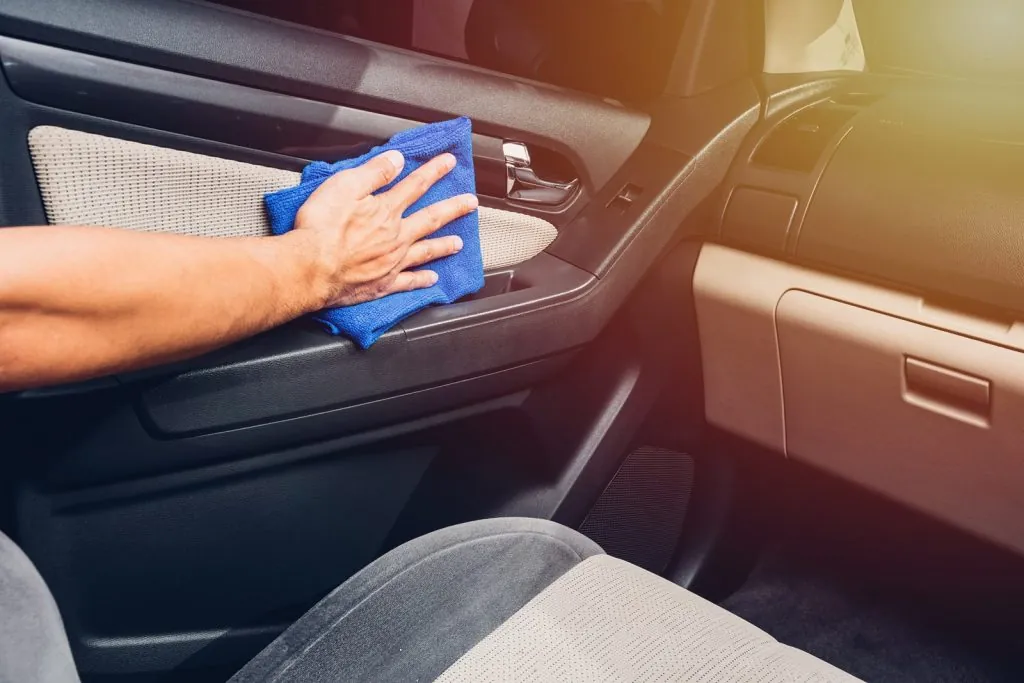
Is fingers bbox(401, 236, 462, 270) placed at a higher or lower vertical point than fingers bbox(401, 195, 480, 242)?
lower

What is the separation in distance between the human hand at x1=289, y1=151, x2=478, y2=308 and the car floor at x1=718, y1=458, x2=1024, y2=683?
0.63m

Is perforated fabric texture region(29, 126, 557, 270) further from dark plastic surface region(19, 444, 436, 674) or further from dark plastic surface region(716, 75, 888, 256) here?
dark plastic surface region(716, 75, 888, 256)

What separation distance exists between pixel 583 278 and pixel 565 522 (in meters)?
0.35

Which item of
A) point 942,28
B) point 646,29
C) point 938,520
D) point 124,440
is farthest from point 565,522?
point 942,28

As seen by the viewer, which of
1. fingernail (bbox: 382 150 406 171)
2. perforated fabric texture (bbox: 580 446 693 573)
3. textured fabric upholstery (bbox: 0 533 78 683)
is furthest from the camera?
perforated fabric texture (bbox: 580 446 693 573)

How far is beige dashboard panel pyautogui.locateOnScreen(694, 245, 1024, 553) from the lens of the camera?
0.85 metres

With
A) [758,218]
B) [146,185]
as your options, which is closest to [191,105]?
[146,185]

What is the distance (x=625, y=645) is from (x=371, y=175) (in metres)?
0.56

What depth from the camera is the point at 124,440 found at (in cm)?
87

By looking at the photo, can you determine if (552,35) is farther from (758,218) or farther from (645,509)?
(645,509)

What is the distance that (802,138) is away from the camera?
1.04 m

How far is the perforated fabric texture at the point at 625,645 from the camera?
25.5 inches

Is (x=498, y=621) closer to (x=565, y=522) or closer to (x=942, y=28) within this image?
(x=565, y=522)

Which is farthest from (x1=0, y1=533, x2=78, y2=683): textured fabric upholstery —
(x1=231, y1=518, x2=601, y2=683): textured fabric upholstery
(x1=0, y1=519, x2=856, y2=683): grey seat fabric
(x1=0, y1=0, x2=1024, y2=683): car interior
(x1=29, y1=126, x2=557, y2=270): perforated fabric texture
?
(x1=29, y1=126, x2=557, y2=270): perforated fabric texture
